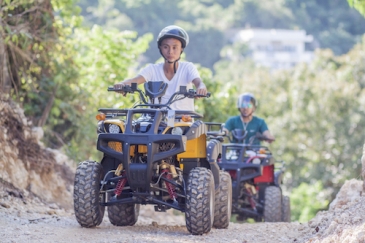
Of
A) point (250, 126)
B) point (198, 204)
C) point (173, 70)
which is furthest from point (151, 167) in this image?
point (250, 126)

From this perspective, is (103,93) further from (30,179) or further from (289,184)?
(289,184)

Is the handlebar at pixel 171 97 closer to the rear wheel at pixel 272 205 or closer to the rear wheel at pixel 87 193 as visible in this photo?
the rear wheel at pixel 87 193

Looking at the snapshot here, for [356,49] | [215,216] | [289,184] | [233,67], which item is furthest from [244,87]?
[215,216]


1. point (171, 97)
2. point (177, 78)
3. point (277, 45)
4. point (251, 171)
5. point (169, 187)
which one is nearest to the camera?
point (169, 187)

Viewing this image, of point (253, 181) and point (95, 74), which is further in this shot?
point (95, 74)

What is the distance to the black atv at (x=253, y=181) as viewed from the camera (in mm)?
12695

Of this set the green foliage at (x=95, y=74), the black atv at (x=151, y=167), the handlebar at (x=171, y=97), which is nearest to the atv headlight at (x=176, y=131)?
the black atv at (x=151, y=167)

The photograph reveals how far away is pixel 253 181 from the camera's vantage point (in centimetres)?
1345

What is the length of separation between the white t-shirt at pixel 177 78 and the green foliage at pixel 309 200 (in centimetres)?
2259

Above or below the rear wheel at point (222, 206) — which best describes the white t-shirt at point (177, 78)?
above

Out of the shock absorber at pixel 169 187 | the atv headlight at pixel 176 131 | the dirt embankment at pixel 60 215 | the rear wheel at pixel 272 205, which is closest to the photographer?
the dirt embankment at pixel 60 215

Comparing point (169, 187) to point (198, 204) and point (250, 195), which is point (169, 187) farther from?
point (250, 195)

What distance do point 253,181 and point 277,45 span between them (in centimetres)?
10550

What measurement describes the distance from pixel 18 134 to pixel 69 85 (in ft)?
11.7
